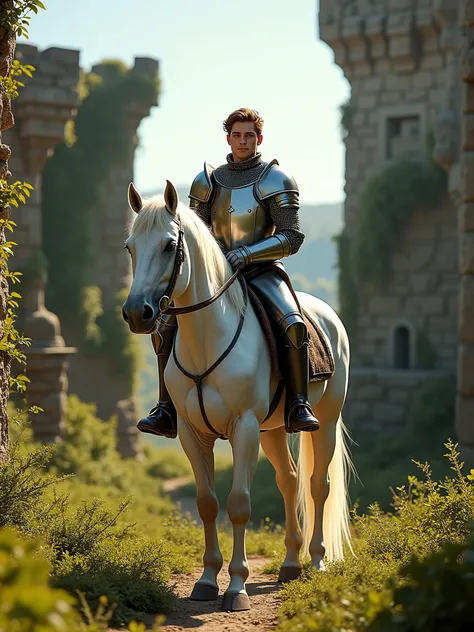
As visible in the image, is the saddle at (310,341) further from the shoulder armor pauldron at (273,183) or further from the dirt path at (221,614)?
the dirt path at (221,614)

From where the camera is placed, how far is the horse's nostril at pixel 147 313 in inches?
201

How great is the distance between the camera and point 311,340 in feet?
22.1

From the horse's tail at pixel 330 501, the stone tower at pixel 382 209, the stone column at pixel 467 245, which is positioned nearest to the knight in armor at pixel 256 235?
the horse's tail at pixel 330 501

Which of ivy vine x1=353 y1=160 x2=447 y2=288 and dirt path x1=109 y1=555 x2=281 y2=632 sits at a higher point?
ivy vine x1=353 y1=160 x2=447 y2=288

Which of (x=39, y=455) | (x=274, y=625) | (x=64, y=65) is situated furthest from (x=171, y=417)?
(x=64, y=65)

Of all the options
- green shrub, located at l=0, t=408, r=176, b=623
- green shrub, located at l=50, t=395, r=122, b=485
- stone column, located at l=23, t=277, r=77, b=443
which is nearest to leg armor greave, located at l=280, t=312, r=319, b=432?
green shrub, located at l=0, t=408, r=176, b=623

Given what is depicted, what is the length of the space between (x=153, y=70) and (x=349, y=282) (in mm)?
6549

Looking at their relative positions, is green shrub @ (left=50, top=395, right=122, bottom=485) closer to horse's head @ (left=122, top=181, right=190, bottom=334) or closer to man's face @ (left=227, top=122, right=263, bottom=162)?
man's face @ (left=227, top=122, right=263, bottom=162)

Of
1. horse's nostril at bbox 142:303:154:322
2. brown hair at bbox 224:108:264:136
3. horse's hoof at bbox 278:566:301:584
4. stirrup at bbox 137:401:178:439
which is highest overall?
brown hair at bbox 224:108:264:136

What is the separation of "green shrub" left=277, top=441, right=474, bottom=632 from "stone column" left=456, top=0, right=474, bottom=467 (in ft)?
8.21

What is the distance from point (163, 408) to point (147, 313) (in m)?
1.34

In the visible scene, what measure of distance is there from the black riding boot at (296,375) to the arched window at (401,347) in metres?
14.4

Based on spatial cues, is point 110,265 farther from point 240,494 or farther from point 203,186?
point 240,494

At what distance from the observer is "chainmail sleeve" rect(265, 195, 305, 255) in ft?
20.8
